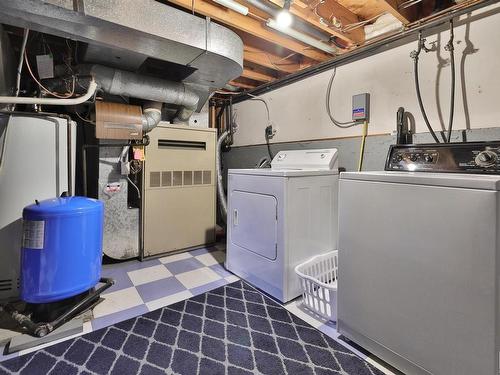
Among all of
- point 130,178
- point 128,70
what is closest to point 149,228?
point 130,178

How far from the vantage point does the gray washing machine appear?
0.98 metres

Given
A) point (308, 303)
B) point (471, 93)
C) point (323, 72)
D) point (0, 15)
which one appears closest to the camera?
point (0, 15)

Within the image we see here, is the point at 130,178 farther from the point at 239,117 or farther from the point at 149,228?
the point at 239,117

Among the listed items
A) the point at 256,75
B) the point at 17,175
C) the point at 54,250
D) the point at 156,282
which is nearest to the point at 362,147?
the point at 256,75

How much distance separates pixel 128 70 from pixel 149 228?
170 centimetres

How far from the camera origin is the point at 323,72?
8.50ft

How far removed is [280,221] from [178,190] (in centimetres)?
153

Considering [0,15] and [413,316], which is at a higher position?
[0,15]

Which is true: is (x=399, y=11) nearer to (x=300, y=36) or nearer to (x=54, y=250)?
(x=300, y=36)

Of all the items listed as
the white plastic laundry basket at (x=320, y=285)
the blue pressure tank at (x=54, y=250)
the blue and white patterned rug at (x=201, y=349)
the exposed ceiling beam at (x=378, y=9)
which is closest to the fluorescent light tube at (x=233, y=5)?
the exposed ceiling beam at (x=378, y=9)

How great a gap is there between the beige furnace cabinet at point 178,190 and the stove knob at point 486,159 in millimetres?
2562

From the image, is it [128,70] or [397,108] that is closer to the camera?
[397,108]

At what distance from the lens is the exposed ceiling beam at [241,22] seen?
1916 mm

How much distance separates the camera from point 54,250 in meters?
1.56
